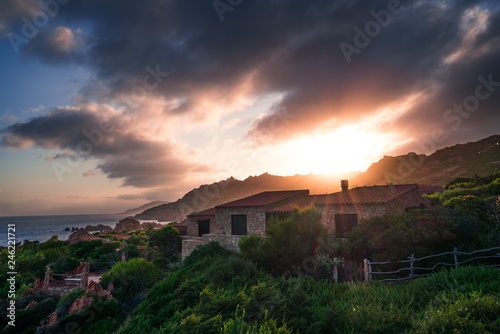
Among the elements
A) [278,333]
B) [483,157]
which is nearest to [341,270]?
[278,333]

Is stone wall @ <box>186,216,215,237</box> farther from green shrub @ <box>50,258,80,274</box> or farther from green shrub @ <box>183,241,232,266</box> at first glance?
green shrub @ <box>50,258,80,274</box>

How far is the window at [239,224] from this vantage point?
82.4ft

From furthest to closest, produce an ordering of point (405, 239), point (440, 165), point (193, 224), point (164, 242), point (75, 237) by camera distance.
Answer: point (440, 165) < point (75, 237) < point (193, 224) < point (164, 242) < point (405, 239)

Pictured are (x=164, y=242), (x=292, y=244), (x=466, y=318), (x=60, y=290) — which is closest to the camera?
(x=466, y=318)

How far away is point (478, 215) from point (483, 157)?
75884 mm

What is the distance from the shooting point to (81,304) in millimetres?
15297

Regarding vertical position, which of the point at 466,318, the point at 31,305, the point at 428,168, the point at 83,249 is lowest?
the point at 31,305

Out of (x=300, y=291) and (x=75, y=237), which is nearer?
(x=300, y=291)

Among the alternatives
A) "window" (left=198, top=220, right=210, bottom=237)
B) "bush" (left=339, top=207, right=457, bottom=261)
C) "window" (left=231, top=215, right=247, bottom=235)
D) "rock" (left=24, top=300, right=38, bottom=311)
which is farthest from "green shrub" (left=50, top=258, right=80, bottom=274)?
"bush" (left=339, top=207, right=457, bottom=261)

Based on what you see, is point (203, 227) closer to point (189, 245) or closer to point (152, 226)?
point (189, 245)

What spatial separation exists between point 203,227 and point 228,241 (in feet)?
33.8

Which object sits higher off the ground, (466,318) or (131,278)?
(466,318)

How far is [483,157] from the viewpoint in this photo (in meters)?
74.2

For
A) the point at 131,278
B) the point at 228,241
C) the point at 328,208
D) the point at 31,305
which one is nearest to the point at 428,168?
the point at 328,208
